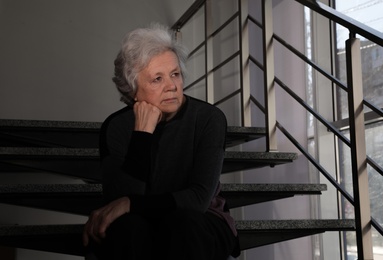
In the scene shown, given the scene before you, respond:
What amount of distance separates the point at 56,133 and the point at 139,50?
3.17 ft

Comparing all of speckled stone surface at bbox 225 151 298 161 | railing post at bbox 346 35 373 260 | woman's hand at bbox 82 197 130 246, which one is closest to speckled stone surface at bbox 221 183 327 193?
speckled stone surface at bbox 225 151 298 161

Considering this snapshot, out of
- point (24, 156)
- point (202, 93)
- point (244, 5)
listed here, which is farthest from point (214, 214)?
point (202, 93)

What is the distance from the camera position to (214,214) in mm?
1787

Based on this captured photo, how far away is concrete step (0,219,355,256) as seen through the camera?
1.95 meters

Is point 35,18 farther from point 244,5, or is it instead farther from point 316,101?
point 316,101

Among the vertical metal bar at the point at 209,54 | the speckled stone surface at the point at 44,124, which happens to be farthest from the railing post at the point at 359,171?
the vertical metal bar at the point at 209,54

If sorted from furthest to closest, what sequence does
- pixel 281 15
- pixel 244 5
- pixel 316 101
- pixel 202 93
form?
pixel 202 93
pixel 281 15
pixel 316 101
pixel 244 5

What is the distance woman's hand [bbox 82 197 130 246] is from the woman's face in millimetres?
366

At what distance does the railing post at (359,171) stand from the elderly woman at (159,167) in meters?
0.48

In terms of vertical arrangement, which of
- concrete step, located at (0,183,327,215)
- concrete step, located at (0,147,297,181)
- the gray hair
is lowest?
concrete step, located at (0,183,327,215)

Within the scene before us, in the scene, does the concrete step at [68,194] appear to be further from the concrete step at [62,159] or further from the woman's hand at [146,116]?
the woman's hand at [146,116]

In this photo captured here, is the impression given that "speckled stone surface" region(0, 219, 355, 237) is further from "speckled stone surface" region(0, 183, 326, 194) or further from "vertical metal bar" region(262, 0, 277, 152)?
"vertical metal bar" region(262, 0, 277, 152)

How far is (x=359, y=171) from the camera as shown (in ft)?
6.79

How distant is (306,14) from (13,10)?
1.76 metres
